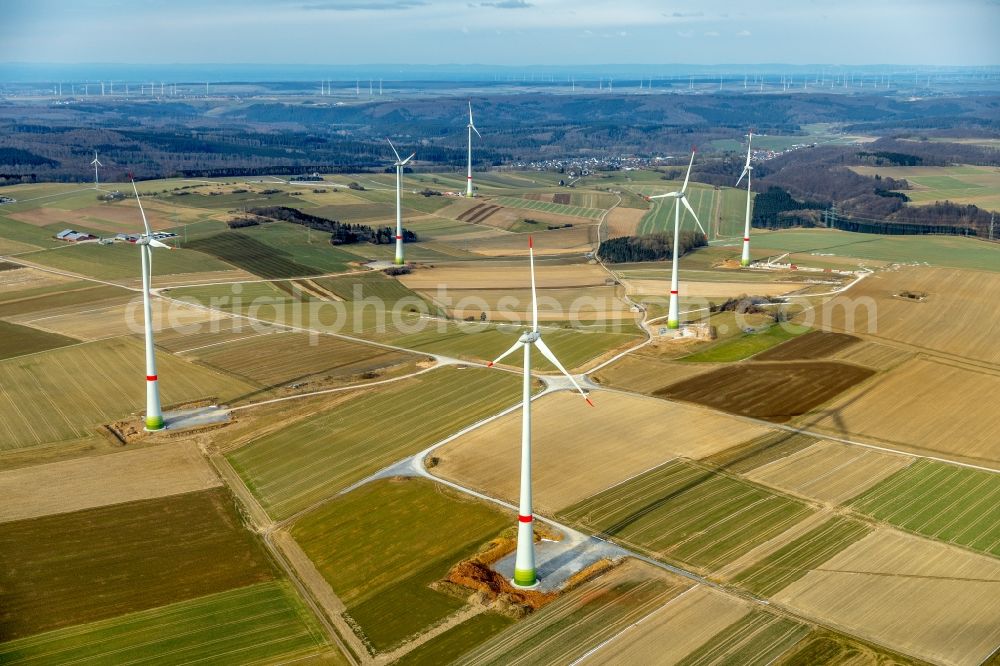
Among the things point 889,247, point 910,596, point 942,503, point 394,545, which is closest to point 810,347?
point 942,503

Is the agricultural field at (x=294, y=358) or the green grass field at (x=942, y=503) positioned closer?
the green grass field at (x=942, y=503)

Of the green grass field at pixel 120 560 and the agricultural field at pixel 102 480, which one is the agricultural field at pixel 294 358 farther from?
the green grass field at pixel 120 560

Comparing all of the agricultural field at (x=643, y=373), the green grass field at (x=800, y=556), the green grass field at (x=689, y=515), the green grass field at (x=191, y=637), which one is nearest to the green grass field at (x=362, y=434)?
the agricultural field at (x=643, y=373)

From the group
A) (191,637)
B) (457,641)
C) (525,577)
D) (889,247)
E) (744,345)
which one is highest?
(889,247)

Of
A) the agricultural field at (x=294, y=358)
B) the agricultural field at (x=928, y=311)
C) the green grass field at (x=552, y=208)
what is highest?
the green grass field at (x=552, y=208)

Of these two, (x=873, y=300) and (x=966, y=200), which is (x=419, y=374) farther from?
(x=966, y=200)

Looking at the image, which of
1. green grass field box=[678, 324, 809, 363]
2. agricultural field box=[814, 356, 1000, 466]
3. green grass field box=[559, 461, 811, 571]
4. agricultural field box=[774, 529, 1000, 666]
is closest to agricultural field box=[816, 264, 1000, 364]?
green grass field box=[678, 324, 809, 363]

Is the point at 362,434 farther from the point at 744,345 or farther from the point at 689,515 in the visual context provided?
the point at 744,345
